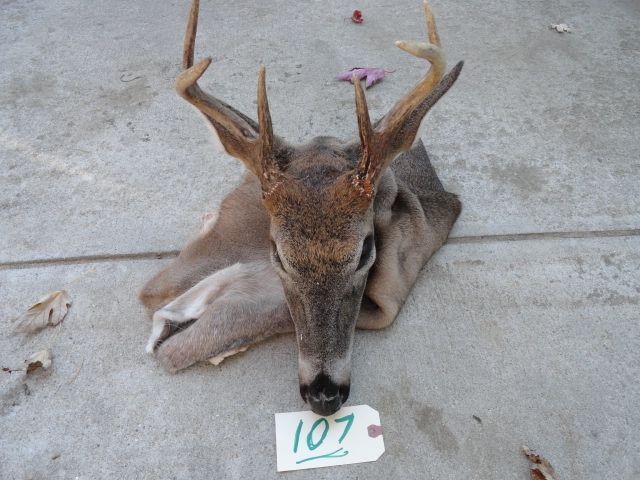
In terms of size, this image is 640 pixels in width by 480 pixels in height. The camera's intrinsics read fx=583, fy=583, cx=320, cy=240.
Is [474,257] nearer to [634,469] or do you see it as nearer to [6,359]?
[634,469]

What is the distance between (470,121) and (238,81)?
1799 mm

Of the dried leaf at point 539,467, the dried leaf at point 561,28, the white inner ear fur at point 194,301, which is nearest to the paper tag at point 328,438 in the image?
the dried leaf at point 539,467

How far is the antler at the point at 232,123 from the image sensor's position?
2.29 m

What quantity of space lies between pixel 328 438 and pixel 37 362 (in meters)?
1.38

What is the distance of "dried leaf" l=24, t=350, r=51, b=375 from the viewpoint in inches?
105

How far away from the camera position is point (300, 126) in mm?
4098

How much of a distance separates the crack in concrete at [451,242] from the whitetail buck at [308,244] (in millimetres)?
213

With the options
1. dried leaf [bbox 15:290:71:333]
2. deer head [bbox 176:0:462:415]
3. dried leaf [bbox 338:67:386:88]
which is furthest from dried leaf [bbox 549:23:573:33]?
dried leaf [bbox 15:290:71:333]

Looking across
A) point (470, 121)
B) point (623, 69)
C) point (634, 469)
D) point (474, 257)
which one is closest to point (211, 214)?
point (474, 257)

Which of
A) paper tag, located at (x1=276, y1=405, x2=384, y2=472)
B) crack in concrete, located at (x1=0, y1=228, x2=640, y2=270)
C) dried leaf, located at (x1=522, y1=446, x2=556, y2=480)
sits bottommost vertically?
dried leaf, located at (x1=522, y1=446, x2=556, y2=480)

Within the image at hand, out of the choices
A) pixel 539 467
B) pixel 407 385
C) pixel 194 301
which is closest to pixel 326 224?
pixel 407 385

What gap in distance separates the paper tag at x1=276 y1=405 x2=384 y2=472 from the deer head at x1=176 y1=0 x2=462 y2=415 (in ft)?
0.58

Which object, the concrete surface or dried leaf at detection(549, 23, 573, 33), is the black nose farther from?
dried leaf at detection(549, 23, 573, 33)

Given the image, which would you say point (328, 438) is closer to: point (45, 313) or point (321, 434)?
point (321, 434)
